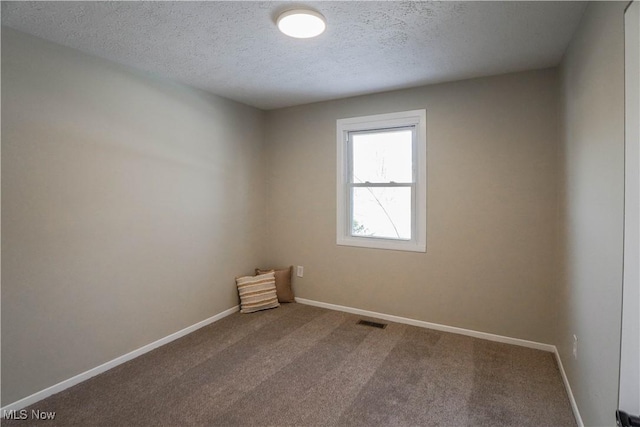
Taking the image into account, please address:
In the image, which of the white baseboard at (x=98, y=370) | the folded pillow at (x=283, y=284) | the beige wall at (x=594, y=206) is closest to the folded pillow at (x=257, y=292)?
the folded pillow at (x=283, y=284)

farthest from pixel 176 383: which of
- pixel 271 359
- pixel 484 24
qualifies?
pixel 484 24

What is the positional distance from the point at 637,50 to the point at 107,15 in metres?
2.54

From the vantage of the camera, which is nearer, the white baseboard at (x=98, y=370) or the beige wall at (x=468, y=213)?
the white baseboard at (x=98, y=370)

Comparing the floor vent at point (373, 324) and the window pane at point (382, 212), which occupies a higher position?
the window pane at point (382, 212)

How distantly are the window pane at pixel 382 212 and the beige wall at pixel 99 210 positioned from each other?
1.48 m

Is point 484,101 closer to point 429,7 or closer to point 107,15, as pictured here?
point 429,7

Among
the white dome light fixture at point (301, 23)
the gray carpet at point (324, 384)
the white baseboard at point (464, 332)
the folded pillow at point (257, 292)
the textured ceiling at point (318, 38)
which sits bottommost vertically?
the gray carpet at point (324, 384)

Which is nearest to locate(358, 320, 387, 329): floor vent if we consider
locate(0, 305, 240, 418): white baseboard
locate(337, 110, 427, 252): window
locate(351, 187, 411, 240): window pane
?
locate(337, 110, 427, 252): window

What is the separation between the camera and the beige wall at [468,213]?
2717mm

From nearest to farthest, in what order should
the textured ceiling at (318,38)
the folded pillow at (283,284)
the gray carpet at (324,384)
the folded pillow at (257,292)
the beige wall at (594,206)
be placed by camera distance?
1. the beige wall at (594,206)
2. the textured ceiling at (318,38)
3. the gray carpet at (324,384)
4. the folded pillow at (257,292)
5. the folded pillow at (283,284)

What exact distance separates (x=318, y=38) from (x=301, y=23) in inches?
11.2

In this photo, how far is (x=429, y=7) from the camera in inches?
70.7

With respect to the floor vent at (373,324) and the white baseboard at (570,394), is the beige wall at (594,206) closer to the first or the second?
the white baseboard at (570,394)

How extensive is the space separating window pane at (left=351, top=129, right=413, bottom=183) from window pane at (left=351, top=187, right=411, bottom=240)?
0.42 feet
